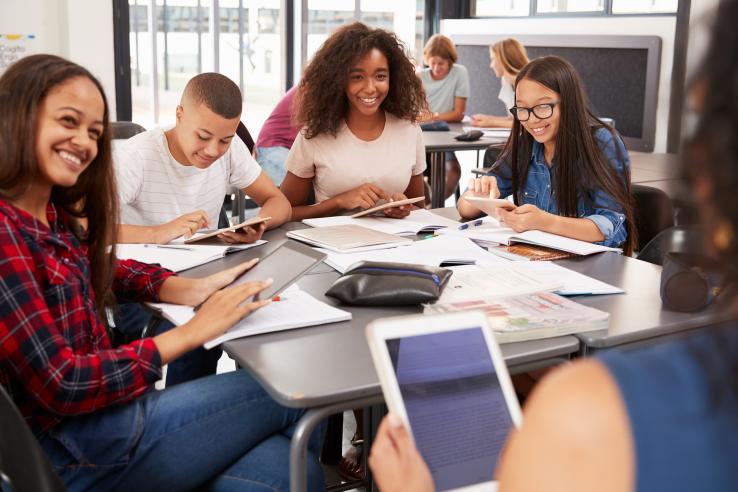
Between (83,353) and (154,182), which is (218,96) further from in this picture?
(83,353)

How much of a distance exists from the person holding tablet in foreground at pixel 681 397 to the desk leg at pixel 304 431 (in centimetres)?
68

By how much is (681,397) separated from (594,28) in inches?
208

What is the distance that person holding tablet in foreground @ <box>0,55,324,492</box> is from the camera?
1305mm

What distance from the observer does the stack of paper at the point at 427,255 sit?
197cm

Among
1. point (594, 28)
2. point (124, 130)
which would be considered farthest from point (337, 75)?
point (594, 28)

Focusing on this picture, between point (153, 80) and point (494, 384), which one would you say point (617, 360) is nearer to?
point (494, 384)

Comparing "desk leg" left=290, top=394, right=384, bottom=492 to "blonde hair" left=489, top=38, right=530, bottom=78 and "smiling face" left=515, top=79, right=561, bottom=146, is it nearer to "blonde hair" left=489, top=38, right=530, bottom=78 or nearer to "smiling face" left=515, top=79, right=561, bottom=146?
"smiling face" left=515, top=79, right=561, bottom=146

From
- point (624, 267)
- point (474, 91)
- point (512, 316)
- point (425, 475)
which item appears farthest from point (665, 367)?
point (474, 91)

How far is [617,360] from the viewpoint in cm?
62

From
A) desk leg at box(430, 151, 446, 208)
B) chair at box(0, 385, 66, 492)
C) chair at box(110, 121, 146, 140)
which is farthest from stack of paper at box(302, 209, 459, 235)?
desk leg at box(430, 151, 446, 208)

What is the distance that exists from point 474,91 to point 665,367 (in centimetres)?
613

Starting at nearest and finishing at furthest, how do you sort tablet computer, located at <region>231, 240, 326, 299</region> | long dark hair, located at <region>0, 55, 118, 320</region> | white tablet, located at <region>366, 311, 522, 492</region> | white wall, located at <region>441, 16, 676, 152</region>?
white tablet, located at <region>366, 311, 522, 492</region> → long dark hair, located at <region>0, 55, 118, 320</region> → tablet computer, located at <region>231, 240, 326, 299</region> → white wall, located at <region>441, 16, 676, 152</region>

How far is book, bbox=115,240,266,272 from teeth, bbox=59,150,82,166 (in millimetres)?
402

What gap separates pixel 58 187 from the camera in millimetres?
1562
